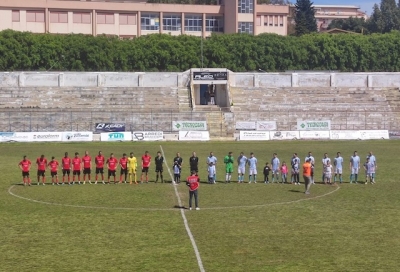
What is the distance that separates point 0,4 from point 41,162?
3147 inches

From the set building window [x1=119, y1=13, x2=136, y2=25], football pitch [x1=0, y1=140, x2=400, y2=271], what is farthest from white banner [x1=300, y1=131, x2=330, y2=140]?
building window [x1=119, y1=13, x2=136, y2=25]

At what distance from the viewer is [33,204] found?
32812 mm

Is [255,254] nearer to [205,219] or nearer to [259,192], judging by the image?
[205,219]

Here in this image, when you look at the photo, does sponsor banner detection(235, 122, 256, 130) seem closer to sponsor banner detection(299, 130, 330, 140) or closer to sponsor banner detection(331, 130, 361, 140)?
sponsor banner detection(299, 130, 330, 140)

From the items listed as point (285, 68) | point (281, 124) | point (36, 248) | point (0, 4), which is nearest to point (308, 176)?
point (36, 248)

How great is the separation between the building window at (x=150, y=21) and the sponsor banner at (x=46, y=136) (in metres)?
57.1

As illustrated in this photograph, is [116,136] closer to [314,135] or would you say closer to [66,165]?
[314,135]

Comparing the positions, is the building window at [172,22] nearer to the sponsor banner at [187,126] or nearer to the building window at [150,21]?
the building window at [150,21]

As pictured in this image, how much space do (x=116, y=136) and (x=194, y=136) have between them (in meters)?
7.77

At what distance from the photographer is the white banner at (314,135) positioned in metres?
74.2

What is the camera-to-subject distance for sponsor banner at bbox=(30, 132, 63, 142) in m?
69.2

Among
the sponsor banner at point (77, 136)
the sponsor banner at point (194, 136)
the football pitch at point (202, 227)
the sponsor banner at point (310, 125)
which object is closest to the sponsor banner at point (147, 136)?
the sponsor banner at point (194, 136)

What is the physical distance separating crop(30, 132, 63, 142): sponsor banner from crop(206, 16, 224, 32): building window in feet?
208

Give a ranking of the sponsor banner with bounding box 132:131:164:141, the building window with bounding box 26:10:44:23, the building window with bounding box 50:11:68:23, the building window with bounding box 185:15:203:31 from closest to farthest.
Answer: the sponsor banner with bounding box 132:131:164:141
the building window with bounding box 26:10:44:23
the building window with bounding box 50:11:68:23
the building window with bounding box 185:15:203:31
